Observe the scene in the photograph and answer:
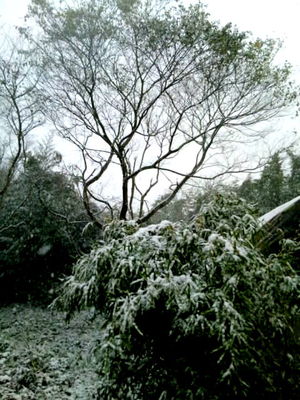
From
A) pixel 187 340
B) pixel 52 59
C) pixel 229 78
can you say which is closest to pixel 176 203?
pixel 229 78

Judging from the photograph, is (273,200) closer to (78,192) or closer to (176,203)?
(176,203)

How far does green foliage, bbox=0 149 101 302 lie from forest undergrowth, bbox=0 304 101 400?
3.15 ft

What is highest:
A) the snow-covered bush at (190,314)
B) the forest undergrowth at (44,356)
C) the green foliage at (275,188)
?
the green foliage at (275,188)

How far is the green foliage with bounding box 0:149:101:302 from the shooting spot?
919cm

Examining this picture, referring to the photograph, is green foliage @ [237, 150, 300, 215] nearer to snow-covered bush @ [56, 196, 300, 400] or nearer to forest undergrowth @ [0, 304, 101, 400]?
forest undergrowth @ [0, 304, 101, 400]

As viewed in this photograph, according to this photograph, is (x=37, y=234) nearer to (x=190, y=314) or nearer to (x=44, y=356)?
(x=44, y=356)

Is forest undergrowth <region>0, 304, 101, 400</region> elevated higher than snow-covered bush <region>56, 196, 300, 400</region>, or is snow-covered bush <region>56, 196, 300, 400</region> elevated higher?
snow-covered bush <region>56, 196, 300, 400</region>

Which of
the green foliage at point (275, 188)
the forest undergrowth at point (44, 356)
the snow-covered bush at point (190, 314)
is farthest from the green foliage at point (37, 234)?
the green foliage at point (275, 188)

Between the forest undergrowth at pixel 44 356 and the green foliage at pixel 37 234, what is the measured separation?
3.15ft

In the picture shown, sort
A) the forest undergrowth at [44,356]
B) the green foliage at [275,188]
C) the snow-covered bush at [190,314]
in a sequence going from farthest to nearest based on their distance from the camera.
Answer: the green foliage at [275,188] < the forest undergrowth at [44,356] < the snow-covered bush at [190,314]

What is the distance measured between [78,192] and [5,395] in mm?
6391

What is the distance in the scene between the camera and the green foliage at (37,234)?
9.19 meters

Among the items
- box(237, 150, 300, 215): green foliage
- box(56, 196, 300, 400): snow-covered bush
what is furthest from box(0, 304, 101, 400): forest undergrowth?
box(237, 150, 300, 215): green foliage

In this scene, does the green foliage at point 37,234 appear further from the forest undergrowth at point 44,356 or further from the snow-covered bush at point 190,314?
the snow-covered bush at point 190,314
